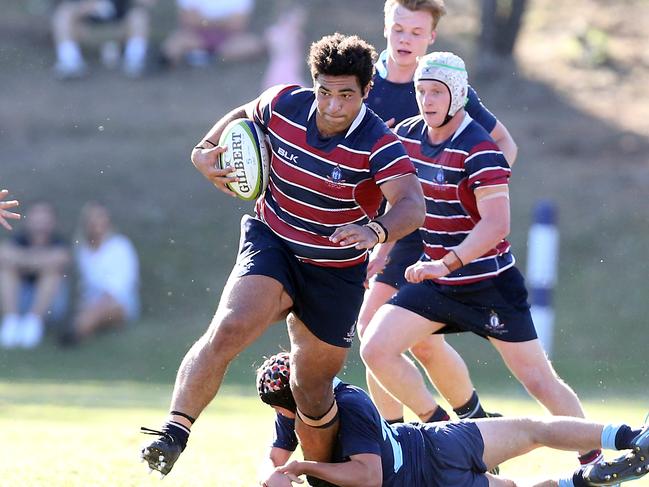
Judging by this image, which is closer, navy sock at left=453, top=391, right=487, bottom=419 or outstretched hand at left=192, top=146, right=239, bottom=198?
outstretched hand at left=192, top=146, right=239, bottom=198

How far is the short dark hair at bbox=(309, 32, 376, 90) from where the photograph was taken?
234 inches

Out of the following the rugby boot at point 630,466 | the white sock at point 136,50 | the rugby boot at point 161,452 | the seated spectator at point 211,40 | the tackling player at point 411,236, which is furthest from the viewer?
the white sock at point 136,50

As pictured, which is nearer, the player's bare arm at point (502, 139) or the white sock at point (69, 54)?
the player's bare arm at point (502, 139)

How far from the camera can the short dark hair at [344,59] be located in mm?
5945

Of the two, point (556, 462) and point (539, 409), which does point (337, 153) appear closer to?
point (556, 462)

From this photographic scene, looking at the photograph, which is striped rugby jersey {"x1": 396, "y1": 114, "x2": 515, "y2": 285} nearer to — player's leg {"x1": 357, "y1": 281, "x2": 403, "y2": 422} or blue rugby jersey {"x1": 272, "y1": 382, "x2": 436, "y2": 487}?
player's leg {"x1": 357, "y1": 281, "x2": 403, "y2": 422}

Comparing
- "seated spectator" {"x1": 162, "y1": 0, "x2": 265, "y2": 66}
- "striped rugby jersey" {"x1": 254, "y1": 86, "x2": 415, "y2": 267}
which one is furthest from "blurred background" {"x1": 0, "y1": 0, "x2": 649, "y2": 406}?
"striped rugby jersey" {"x1": 254, "y1": 86, "x2": 415, "y2": 267}

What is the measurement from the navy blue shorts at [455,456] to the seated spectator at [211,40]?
1387 centimetres

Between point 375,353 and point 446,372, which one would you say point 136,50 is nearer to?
point 446,372

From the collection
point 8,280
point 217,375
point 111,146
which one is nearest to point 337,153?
point 217,375

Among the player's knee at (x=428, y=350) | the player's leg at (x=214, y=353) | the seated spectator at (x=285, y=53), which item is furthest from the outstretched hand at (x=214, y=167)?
the seated spectator at (x=285, y=53)

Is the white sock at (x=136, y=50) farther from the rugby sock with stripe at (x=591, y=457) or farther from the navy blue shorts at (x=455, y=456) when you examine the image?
the navy blue shorts at (x=455, y=456)

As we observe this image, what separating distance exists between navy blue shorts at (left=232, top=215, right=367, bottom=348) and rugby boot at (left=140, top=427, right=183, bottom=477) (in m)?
0.86

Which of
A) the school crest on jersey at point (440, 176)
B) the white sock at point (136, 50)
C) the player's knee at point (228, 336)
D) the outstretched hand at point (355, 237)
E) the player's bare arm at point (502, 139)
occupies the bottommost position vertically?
the player's knee at point (228, 336)
